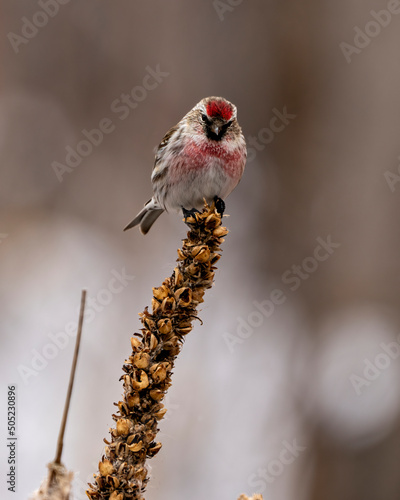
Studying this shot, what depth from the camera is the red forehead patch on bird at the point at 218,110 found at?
2.83 metres

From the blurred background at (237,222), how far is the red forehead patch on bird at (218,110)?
6.41 feet

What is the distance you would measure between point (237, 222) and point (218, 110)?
2.14m

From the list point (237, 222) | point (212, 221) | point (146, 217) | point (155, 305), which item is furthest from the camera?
point (237, 222)

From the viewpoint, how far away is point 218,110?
2.83 metres

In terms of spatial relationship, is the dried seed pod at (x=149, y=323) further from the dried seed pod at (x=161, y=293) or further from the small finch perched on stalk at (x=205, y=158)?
A: the small finch perched on stalk at (x=205, y=158)

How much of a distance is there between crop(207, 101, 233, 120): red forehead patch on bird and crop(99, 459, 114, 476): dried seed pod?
202cm

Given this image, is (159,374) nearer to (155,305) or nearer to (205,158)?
Result: (155,305)

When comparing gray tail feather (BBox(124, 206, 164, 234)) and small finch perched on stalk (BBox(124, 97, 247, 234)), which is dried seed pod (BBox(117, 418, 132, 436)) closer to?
small finch perched on stalk (BBox(124, 97, 247, 234))

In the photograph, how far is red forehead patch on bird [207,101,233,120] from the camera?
2830 millimetres

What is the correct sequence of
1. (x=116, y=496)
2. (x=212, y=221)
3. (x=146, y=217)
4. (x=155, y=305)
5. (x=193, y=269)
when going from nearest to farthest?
(x=116, y=496), (x=155, y=305), (x=193, y=269), (x=212, y=221), (x=146, y=217)

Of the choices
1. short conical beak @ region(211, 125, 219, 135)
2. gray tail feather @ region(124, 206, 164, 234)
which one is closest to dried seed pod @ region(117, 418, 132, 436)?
short conical beak @ region(211, 125, 219, 135)

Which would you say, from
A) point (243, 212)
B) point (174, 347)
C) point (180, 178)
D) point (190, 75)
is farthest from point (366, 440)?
point (174, 347)

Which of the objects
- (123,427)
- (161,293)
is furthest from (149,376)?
(161,293)

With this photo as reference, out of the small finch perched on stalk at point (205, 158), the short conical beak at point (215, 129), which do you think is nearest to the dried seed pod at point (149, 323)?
the small finch perched on stalk at point (205, 158)
